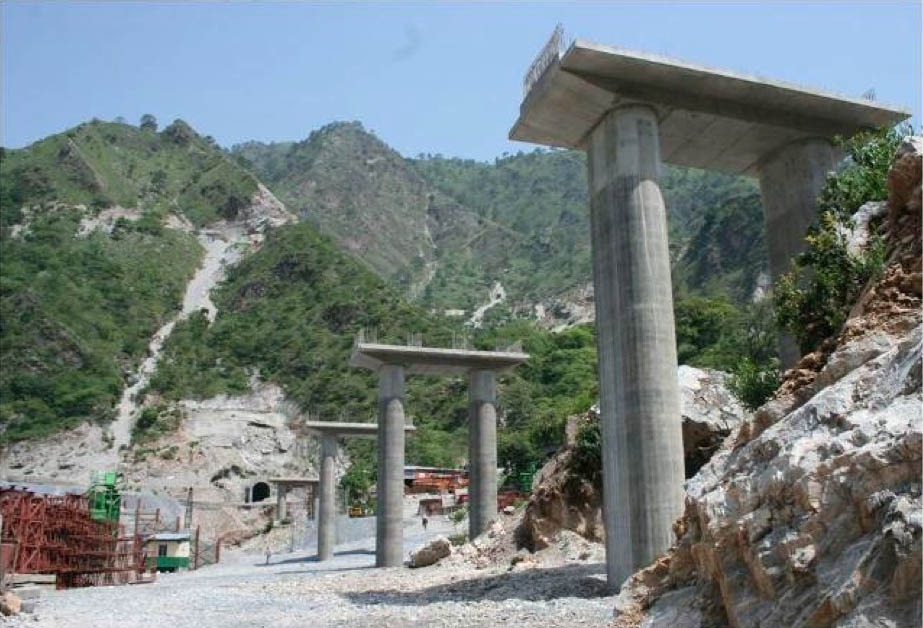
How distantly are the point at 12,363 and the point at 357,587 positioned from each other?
74.4 metres

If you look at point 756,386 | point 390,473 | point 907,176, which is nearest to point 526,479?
point 390,473

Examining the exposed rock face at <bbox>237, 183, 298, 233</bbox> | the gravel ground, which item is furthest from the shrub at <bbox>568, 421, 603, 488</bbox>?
the exposed rock face at <bbox>237, 183, 298, 233</bbox>

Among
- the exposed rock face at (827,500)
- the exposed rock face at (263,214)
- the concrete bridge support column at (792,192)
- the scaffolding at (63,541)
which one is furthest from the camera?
the exposed rock face at (263,214)

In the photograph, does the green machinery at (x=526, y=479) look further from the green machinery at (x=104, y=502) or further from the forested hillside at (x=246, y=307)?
the green machinery at (x=104, y=502)

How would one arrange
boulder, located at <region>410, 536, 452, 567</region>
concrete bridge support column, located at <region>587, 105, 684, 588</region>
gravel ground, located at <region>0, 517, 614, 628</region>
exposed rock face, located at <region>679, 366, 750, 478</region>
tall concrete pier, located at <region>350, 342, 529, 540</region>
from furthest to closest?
1. tall concrete pier, located at <region>350, 342, 529, 540</region>
2. boulder, located at <region>410, 536, 452, 567</region>
3. exposed rock face, located at <region>679, 366, 750, 478</region>
4. concrete bridge support column, located at <region>587, 105, 684, 588</region>
5. gravel ground, located at <region>0, 517, 614, 628</region>

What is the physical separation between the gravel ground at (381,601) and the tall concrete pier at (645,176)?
2.39m

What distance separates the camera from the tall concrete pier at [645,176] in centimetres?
1750

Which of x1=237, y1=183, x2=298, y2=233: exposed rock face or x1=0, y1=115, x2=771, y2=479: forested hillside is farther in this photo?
x1=237, y1=183, x2=298, y2=233: exposed rock face

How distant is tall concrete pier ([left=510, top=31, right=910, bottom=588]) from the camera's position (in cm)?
1750

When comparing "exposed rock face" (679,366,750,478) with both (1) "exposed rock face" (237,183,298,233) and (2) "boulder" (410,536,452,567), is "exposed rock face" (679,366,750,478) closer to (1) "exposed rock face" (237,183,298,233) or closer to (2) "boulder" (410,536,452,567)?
(2) "boulder" (410,536,452,567)

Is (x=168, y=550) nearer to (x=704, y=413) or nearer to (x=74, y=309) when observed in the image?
(x=704, y=413)

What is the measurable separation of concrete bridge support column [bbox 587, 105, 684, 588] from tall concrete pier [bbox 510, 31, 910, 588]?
3cm

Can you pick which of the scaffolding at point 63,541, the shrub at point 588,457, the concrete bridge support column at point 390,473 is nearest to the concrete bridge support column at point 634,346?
the shrub at point 588,457

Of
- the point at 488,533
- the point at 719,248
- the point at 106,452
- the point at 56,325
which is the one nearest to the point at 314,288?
the point at 56,325
